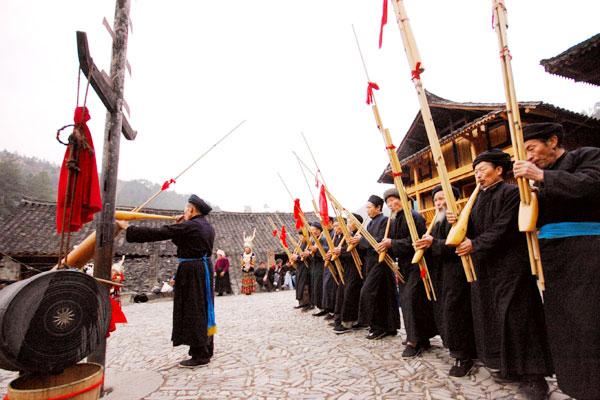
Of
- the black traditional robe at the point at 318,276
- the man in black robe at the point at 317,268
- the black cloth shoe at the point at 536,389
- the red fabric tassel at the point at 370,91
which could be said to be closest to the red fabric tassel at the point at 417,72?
the red fabric tassel at the point at 370,91

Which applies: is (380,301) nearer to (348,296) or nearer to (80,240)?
(348,296)

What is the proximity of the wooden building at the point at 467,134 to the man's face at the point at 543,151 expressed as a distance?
5939 millimetres

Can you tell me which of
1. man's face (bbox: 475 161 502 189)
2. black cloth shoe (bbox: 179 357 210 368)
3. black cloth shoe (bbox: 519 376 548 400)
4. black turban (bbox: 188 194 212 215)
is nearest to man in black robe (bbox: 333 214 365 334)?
black cloth shoe (bbox: 179 357 210 368)

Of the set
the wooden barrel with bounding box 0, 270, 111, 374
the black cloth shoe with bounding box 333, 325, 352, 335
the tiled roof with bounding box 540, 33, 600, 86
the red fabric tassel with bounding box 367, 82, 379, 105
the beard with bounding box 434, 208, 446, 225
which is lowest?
the black cloth shoe with bounding box 333, 325, 352, 335

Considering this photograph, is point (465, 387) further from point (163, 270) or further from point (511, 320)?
point (163, 270)

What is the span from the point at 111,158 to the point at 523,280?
144 inches

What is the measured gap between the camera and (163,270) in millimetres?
15719

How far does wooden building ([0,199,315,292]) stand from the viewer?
13.6m

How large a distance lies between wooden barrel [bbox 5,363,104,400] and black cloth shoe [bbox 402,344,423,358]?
2783mm

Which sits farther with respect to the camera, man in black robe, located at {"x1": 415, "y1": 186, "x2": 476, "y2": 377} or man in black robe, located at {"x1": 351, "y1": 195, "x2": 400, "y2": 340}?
man in black robe, located at {"x1": 351, "y1": 195, "x2": 400, "y2": 340}

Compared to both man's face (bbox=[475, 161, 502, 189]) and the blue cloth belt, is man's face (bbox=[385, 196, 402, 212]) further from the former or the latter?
the blue cloth belt

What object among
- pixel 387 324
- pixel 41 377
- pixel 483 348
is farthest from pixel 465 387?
pixel 41 377

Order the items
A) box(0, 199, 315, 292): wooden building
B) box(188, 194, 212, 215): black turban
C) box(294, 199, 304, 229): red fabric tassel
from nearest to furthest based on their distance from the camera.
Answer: box(188, 194, 212, 215): black turban
box(294, 199, 304, 229): red fabric tassel
box(0, 199, 315, 292): wooden building

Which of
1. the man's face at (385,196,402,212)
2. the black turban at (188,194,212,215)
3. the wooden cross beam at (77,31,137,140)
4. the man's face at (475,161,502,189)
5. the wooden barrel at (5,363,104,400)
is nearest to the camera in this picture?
the wooden barrel at (5,363,104,400)
